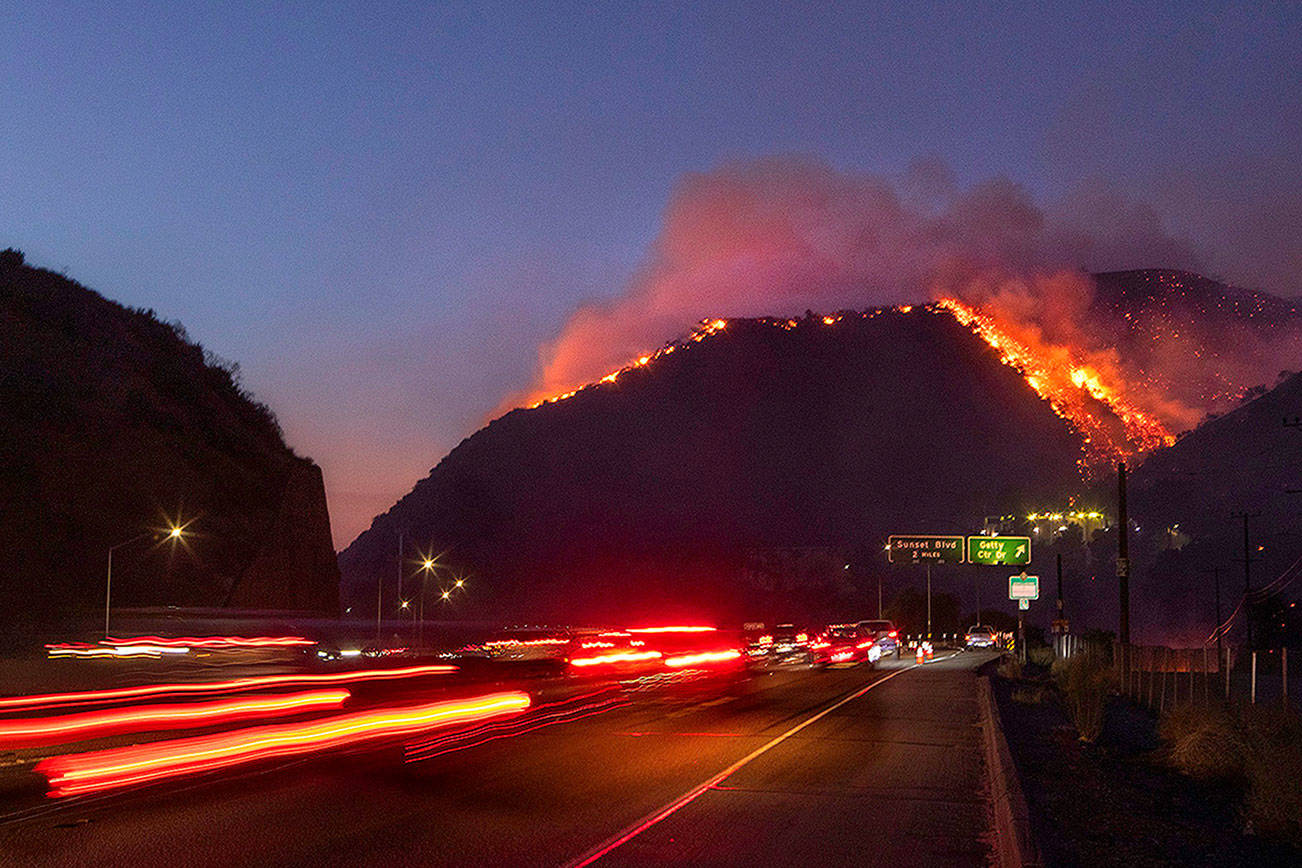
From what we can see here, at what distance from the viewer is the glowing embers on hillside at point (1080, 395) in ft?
559

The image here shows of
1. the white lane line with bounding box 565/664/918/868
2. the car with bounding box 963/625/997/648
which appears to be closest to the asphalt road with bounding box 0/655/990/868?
the white lane line with bounding box 565/664/918/868

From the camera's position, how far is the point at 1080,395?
604ft

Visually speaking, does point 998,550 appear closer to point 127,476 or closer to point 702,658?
point 702,658

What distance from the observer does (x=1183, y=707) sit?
19.8 metres

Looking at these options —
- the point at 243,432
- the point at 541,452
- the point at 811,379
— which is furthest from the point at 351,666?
the point at 811,379

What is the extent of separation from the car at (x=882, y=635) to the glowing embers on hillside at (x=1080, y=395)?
12614 centimetres

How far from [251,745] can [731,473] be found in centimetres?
15236

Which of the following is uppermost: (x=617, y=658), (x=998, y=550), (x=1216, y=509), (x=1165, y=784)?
(x=1216, y=509)

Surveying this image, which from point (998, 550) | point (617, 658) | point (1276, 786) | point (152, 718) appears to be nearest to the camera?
point (1276, 786)

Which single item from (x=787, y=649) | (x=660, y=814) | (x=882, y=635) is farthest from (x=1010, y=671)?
(x=660, y=814)

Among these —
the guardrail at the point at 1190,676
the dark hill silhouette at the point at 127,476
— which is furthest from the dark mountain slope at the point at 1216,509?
the dark hill silhouette at the point at 127,476

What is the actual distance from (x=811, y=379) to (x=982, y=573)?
2228 inches

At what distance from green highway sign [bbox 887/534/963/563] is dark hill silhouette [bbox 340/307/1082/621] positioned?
243ft

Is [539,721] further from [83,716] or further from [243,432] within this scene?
[243,432]
